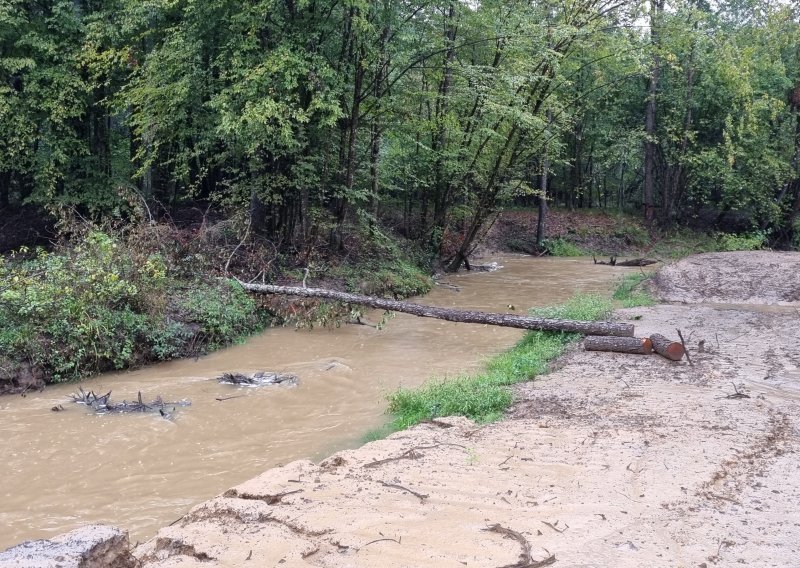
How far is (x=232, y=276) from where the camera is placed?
46.2 feet

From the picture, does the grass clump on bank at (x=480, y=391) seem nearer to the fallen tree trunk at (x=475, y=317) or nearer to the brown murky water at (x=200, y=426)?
the fallen tree trunk at (x=475, y=317)

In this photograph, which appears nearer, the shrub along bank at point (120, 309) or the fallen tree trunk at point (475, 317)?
the shrub along bank at point (120, 309)

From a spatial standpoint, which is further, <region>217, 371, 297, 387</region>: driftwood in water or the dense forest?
the dense forest

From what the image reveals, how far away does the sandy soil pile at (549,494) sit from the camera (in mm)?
4070

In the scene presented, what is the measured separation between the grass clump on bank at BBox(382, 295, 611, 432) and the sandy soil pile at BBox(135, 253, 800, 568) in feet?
1.20

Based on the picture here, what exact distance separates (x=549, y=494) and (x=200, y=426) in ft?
15.8

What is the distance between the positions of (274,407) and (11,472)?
3.16 m

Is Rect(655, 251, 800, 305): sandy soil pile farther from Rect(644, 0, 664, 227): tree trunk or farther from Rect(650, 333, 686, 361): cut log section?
Rect(644, 0, 664, 227): tree trunk

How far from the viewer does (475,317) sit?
11.9 m

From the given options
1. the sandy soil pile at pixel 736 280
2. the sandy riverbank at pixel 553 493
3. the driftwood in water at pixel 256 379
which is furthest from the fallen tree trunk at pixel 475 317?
the sandy soil pile at pixel 736 280

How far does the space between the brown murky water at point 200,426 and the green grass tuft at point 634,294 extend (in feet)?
10.9

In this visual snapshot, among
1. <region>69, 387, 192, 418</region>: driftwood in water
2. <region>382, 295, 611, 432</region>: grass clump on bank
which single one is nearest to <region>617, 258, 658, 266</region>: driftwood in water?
<region>382, 295, 611, 432</region>: grass clump on bank

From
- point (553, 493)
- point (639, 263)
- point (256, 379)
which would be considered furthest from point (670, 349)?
point (639, 263)

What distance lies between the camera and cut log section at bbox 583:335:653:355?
32.7 ft
